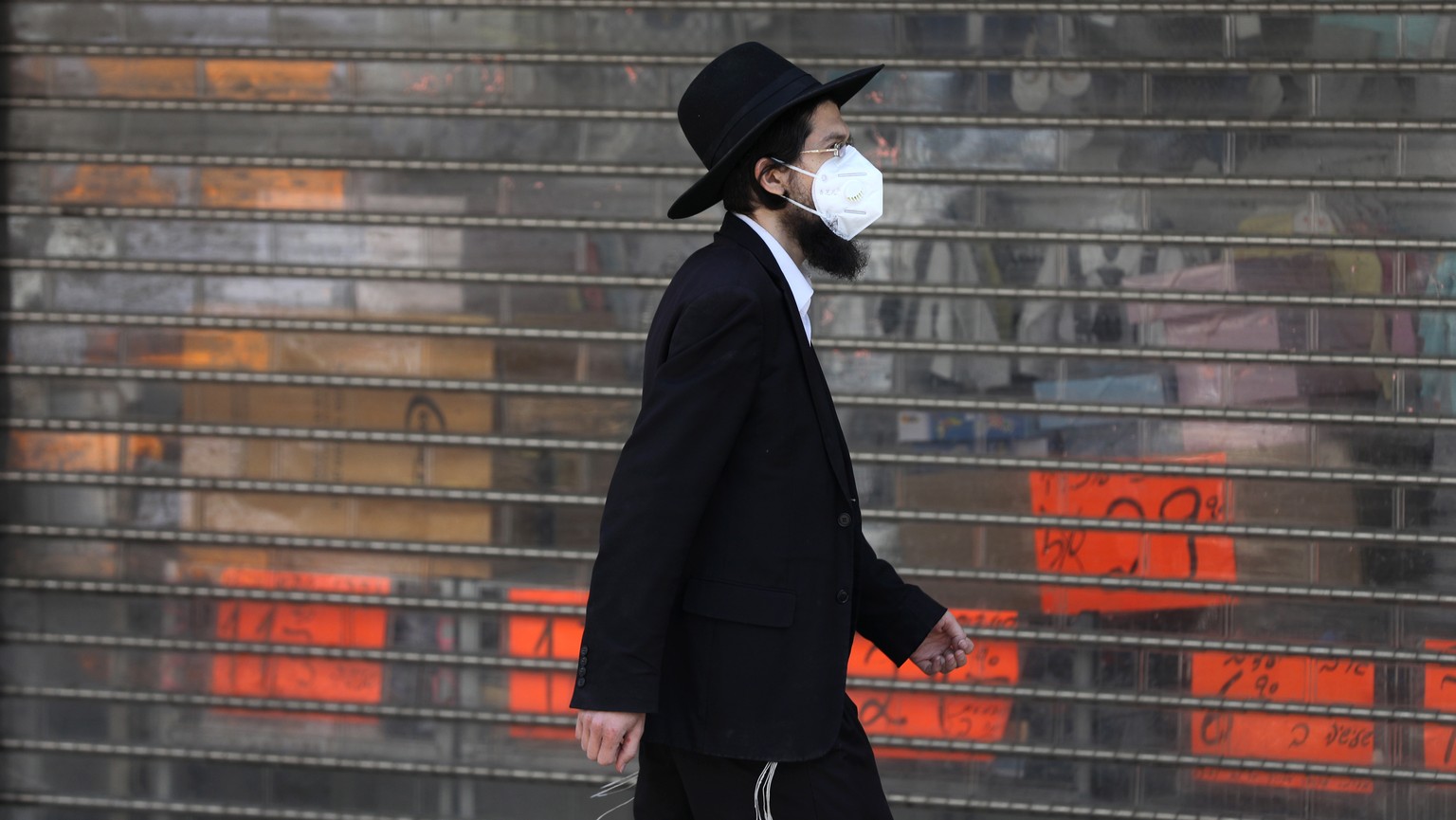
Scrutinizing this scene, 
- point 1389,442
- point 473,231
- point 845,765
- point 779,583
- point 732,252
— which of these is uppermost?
point 473,231

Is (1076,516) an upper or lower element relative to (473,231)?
lower

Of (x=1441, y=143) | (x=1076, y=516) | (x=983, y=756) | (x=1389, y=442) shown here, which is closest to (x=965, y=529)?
(x=1076, y=516)

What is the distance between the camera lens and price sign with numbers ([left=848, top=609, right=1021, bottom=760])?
471cm

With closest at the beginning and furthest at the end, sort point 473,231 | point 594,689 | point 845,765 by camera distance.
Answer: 1. point 594,689
2. point 845,765
3. point 473,231

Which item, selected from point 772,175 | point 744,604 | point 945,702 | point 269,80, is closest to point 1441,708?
point 945,702

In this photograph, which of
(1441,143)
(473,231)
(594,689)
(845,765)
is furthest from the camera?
(473,231)

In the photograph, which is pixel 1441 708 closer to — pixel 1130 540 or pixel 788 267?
pixel 1130 540

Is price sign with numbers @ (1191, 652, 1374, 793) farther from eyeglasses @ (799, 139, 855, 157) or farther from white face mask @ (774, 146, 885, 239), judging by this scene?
eyeglasses @ (799, 139, 855, 157)

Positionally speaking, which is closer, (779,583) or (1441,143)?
(779,583)

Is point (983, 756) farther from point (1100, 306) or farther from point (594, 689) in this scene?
point (594, 689)

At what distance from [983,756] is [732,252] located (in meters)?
2.45

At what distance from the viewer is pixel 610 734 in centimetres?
263

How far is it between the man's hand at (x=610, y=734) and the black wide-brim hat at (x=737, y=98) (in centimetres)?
100

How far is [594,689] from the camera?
264 centimetres
